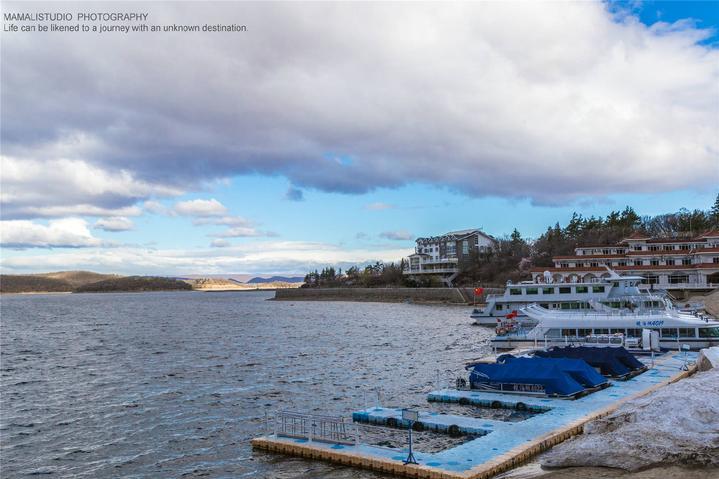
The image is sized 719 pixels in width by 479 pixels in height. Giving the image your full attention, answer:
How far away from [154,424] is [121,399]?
8478 mm

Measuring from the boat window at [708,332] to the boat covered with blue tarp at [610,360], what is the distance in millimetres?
14049

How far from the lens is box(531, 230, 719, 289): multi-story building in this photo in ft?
327

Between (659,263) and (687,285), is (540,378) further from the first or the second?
(659,263)

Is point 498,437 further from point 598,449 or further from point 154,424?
point 154,424

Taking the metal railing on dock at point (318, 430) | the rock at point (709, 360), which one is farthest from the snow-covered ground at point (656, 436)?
the rock at point (709, 360)

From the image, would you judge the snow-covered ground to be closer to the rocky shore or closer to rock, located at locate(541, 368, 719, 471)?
rock, located at locate(541, 368, 719, 471)

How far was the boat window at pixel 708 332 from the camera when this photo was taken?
51062 mm

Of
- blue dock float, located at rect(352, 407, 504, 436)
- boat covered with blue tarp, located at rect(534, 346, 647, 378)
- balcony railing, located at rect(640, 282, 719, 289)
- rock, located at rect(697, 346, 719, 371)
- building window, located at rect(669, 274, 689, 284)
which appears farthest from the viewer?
building window, located at rect(669, 274, 689, 284)

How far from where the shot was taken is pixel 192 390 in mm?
41938

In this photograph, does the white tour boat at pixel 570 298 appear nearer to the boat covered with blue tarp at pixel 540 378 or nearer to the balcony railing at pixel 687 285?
the boat covered with blue tarp at pixel 540 378

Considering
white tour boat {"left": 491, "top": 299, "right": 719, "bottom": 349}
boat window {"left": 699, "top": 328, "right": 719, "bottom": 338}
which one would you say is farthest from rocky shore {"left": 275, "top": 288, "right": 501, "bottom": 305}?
boat window {"left": 699, "top": 328, "right": 719, "bottom": 338}

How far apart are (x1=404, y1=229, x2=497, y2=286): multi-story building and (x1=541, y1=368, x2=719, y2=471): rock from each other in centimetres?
15326

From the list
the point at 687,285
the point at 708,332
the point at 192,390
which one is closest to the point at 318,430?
the point at 192,390

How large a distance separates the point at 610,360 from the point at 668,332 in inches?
723
